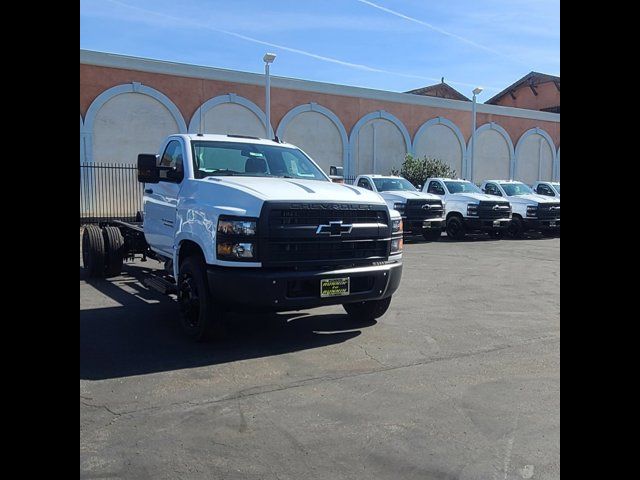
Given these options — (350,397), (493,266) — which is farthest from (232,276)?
(493,266)

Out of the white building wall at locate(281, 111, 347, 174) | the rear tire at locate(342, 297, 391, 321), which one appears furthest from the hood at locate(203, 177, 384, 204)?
the white building wall at locate(281, 111, 347, 174)

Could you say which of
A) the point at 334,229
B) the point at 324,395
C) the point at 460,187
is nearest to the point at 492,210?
the point at 460,187

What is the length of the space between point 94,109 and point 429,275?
16.2 metres

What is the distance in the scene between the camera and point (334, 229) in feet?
19.2

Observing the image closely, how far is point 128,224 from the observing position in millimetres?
9883

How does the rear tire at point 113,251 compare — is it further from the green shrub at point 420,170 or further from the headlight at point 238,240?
the green shrub at point 420,170

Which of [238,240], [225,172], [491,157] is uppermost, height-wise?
[491,157]

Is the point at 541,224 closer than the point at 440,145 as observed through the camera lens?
Yes

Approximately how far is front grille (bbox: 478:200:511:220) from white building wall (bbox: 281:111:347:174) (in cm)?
984

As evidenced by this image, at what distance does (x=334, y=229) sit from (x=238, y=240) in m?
Result: 0.98

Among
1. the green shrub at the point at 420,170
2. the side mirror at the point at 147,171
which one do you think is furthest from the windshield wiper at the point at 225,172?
the green shrub at the point at 420,170

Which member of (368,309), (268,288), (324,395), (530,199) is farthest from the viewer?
(530,199)

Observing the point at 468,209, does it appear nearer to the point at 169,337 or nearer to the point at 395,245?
the point at 395,245
